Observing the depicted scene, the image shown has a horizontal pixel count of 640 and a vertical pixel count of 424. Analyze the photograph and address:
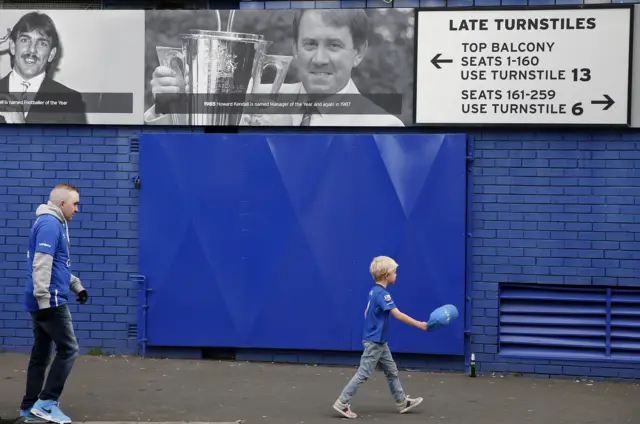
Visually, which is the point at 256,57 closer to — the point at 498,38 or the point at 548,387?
the point at 498,38

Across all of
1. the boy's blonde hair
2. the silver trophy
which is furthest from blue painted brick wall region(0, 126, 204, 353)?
the boy's blonde hair

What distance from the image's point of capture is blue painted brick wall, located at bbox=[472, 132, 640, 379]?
977 cm

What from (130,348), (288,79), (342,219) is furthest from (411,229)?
(130,348)

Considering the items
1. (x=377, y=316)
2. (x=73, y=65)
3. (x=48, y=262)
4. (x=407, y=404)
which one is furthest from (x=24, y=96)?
(x=407, y=404)

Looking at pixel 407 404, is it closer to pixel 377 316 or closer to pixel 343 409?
pixel 343 409

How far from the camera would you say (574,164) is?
9.84 meters

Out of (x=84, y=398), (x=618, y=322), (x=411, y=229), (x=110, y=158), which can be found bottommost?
(x=84, y=398)

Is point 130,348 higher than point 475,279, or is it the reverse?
point 475,279

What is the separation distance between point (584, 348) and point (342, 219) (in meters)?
2.75

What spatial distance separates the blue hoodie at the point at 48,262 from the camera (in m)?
7.54

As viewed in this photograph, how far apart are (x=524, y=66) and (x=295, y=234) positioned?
2853 mm

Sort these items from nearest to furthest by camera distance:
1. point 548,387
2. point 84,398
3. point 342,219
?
1. point 84,398
2. point 548,387
3. point 342,219

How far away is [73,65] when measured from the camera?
414 inches

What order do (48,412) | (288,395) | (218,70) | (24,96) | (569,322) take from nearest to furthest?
(48,412)
(288,395)
(569,322)
(218,70)
(24,96)
